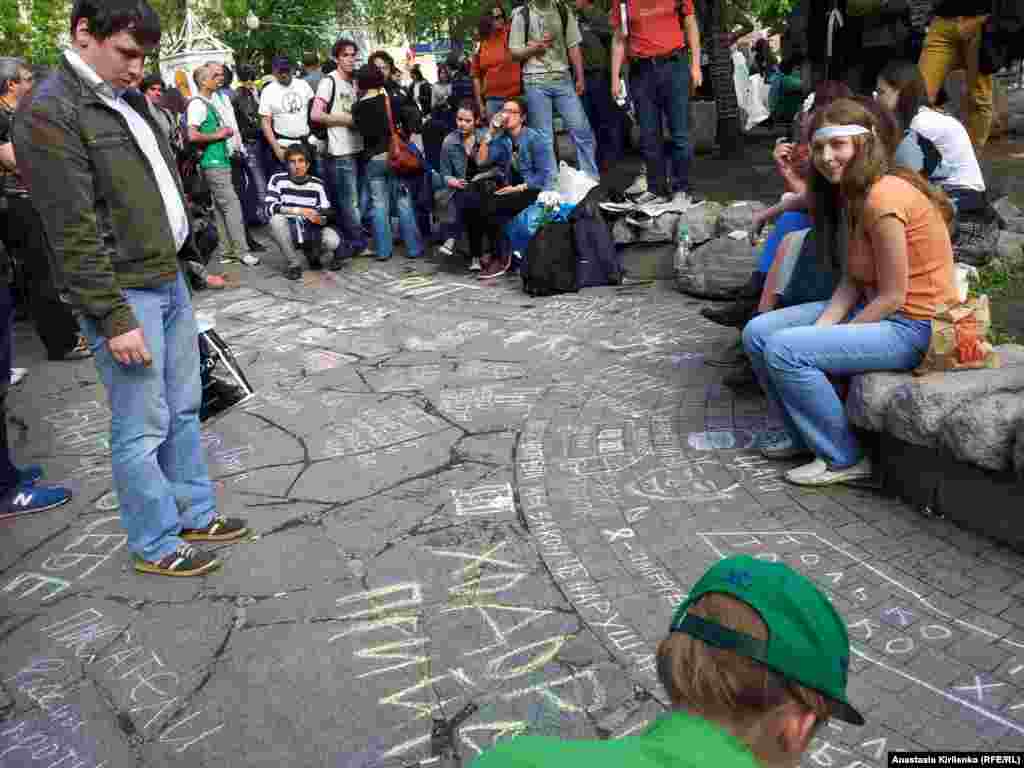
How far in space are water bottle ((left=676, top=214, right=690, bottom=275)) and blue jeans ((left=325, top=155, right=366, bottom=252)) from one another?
11.1 feet

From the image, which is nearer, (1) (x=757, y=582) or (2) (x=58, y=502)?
(1) (x=757, y=582)

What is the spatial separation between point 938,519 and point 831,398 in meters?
0.59

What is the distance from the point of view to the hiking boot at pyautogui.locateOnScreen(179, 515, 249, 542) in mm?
3799

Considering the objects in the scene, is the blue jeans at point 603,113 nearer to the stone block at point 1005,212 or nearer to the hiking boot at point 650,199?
the hiking boot at point 650,199

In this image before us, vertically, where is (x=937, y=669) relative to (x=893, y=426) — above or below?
below

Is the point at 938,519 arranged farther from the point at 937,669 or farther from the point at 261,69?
the point at 261,69

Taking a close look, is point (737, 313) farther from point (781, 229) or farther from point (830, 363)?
point (830, 363)

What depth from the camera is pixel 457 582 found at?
3.39 metres

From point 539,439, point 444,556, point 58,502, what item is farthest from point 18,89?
point 444,556

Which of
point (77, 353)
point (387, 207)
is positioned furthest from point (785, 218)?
point (387, 207)

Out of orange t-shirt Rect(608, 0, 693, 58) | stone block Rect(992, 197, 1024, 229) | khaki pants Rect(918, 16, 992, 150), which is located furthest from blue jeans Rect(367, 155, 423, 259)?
stone block Rect(992, 197, 1024, 229)

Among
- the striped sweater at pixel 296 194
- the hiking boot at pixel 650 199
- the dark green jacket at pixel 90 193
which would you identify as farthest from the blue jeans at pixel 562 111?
the dark green jacket at pixel 90 193

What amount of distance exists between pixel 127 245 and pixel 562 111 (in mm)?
5488

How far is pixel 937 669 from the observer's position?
2.70 metres
